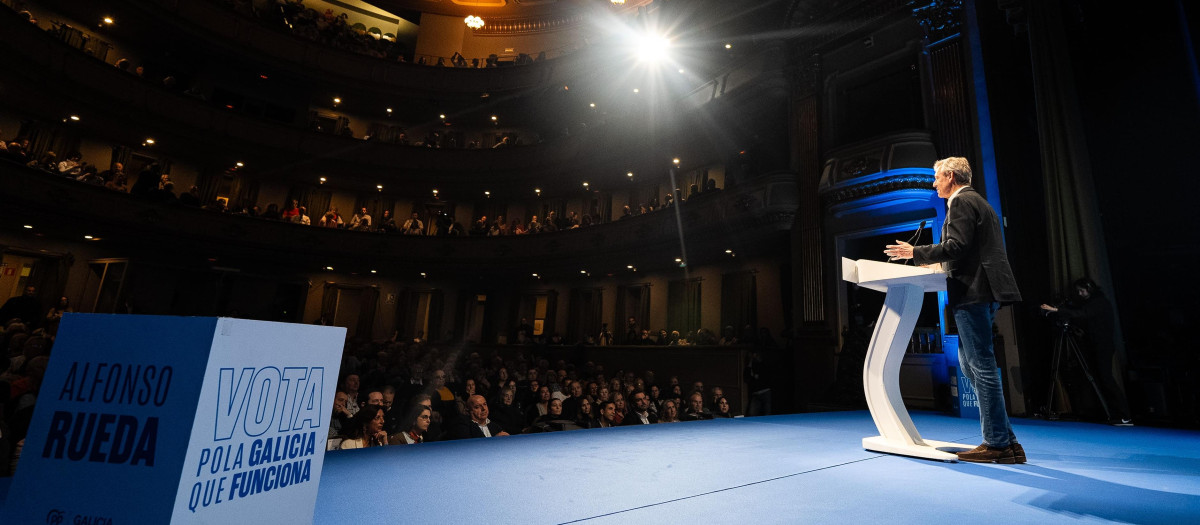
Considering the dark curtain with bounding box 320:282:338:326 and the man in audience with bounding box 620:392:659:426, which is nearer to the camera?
the man in audience with bounding box 620:392:659:426

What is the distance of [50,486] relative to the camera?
0.97m

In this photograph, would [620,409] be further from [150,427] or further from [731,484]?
[150,427]

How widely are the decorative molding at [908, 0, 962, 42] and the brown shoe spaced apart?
353 inches

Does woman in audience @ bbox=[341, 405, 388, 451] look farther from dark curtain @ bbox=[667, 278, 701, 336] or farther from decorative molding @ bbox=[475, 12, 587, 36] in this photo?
decorative molding @ bbox=[475, 12, 587, 36]

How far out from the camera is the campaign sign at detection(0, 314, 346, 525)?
924 mm

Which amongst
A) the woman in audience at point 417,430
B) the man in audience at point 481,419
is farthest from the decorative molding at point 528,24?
the woman in audience at point 417,430

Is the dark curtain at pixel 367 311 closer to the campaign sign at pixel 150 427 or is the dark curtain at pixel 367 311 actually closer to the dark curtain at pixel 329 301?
the dark curtain at pixel 329 301

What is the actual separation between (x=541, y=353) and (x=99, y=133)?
1342cm

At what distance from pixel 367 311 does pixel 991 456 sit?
1907 centimetres

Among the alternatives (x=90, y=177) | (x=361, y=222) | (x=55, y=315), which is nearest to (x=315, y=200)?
(x=361, y=222)

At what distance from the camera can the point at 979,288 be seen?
264 cm

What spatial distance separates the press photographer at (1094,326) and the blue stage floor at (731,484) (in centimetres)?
341

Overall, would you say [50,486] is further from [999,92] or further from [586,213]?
[586,213]

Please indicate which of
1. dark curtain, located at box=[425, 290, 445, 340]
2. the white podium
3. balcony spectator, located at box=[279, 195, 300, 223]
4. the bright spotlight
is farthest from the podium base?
dark curtain, located at box=[425, 290, 445, 340]
